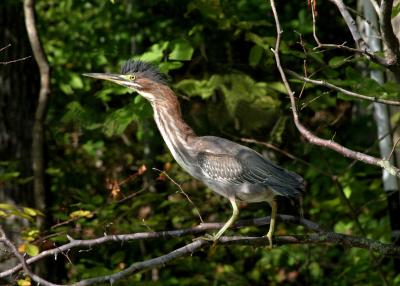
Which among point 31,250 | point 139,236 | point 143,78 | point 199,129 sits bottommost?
point 199,129

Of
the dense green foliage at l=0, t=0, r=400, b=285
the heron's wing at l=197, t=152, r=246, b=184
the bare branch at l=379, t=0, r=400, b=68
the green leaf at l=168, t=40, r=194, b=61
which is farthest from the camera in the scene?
the dense green foliage at l=0, t=0, r=400, b=285

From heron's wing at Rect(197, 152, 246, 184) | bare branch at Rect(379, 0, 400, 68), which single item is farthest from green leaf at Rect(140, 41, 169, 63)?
bare branch at Rect(379, 0, 400, 68)

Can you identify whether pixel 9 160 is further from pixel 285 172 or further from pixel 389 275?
pixel 389 275

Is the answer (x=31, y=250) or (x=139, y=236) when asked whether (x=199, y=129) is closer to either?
(x=31, y=250)

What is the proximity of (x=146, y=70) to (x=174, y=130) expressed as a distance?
1.42 ft

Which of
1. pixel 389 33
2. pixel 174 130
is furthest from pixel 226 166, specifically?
pixel 389 33

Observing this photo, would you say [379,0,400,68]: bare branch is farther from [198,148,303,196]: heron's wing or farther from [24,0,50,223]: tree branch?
[24,0,50,223]: tree branch

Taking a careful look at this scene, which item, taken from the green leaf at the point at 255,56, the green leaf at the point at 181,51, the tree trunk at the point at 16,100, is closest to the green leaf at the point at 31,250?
the green leaf at the point at 181,51

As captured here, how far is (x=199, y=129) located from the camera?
18.1 feet

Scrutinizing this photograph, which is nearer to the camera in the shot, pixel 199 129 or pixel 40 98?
pixel 40 98

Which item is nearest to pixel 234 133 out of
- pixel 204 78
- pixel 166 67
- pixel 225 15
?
pixel 204 78

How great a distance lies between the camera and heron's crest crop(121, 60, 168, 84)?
4305 mm

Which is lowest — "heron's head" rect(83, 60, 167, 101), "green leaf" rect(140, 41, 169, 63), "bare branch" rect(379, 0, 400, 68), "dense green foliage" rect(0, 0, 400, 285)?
"dense green foliage" rect(0, 0, 400, 285)

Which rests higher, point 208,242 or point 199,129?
point 208,242
